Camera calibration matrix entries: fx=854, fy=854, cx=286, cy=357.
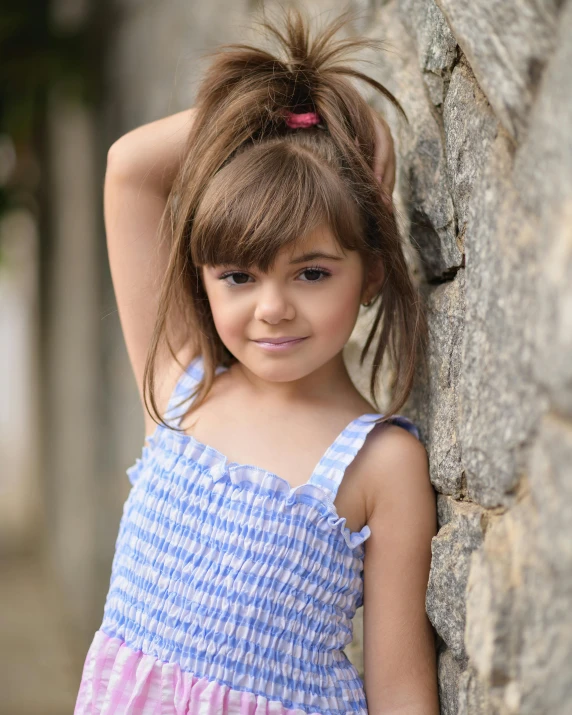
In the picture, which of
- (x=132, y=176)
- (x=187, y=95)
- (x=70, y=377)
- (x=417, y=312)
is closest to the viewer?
(x=417, y=312)

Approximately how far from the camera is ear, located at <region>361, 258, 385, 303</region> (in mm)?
1362

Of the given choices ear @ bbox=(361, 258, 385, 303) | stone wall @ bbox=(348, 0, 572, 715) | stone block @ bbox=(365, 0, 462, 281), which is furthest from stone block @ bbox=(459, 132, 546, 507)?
ear @ bbox=(361, 258, 385, 303)

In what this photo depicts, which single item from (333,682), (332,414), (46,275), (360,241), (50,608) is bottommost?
(50,608)

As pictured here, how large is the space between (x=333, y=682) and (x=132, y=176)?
0.92 meters

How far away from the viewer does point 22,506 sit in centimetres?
654

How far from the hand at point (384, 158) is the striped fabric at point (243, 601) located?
37 cm

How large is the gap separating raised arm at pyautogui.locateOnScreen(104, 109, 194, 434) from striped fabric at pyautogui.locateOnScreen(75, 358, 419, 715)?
0.95 feet

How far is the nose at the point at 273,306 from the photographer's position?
4.00ft

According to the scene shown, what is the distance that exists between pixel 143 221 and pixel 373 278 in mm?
446

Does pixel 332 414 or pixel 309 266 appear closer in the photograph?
pixel 309 266

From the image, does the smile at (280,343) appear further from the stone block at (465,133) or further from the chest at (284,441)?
the stone block at (465,133)

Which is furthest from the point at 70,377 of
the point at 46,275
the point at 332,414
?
the point at 332,414

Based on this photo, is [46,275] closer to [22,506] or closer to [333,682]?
[22,506]

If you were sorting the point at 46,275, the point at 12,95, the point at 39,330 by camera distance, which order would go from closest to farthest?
the point at 12,95, the point at 46,275, the point at 39,330
